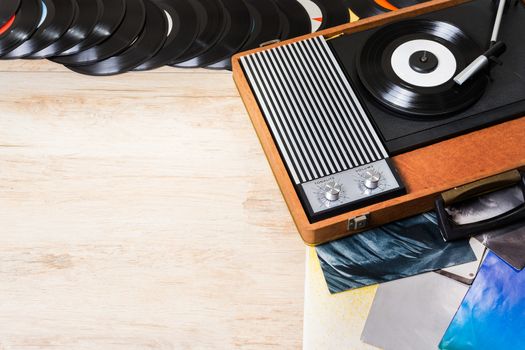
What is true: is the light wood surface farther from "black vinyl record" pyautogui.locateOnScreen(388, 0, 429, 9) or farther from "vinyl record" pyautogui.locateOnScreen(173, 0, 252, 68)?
"black vinyl record" pyautogui.locateOnScreen(388, 0, 429, 9)

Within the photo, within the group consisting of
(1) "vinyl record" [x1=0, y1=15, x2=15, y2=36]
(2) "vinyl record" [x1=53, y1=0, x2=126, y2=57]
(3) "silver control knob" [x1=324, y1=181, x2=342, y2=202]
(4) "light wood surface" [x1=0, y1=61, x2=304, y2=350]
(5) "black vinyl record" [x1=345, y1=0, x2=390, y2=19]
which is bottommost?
(4) "light wood surface" [x1=0, y1=61, x2=304, y2=350]

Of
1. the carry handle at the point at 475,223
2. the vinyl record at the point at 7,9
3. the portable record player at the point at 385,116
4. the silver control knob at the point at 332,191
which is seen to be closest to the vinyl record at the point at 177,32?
the portable record player at the point at 385,116

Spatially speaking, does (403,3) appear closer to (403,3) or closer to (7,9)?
(403,3)

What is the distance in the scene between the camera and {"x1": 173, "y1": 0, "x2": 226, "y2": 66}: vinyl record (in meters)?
1.62

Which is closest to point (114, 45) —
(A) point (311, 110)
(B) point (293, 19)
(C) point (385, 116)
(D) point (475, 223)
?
(B) point (293, 19)

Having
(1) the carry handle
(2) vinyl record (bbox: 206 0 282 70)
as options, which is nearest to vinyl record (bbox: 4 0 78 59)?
(2) vinyl record (bbox: 206 0 282 70)

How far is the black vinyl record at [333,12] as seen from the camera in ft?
5.43

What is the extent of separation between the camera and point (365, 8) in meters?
1.68

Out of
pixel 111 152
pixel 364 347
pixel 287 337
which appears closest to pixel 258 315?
pixel 287 337

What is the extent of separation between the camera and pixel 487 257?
1.32 meters

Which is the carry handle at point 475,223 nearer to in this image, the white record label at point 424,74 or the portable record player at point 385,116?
the portable record player at point 385,116

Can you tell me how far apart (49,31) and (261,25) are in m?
0.49

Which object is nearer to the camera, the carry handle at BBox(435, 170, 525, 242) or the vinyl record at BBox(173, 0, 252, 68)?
the carry handle at BBox(435, 170, 525, 242)

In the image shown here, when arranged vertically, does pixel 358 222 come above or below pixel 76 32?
below
